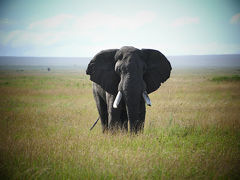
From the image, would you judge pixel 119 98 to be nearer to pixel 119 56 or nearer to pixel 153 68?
pixel 119 56

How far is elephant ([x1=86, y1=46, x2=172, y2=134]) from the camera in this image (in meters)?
6.52

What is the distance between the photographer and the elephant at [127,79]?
652 centimetres

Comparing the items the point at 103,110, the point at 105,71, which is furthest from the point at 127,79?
the point at 103,110

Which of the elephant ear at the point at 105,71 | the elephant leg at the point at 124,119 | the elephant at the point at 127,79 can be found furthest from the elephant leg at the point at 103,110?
the elephant leg at the point at 124,119

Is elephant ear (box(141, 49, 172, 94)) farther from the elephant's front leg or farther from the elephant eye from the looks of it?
the elephant's front leg

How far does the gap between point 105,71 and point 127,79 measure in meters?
1.23

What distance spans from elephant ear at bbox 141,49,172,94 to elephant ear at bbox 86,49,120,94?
3.37ft

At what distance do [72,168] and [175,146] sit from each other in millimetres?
3152

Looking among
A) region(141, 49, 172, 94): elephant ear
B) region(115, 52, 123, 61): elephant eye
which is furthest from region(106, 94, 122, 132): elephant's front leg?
region(115, 52, 123, 61): elephant eye

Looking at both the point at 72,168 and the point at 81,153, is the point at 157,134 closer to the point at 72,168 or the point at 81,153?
the point at 81,153

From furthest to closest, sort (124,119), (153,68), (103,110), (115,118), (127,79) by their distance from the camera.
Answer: (103,110) → (153,68) → (124,119) → (115,118) → (127,79)

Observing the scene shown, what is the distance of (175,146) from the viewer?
6.83 metres

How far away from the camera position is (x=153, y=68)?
7.76 meters

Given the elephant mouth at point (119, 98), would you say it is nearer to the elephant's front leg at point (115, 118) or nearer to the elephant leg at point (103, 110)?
the elephant's front leg at point (115, 118)
